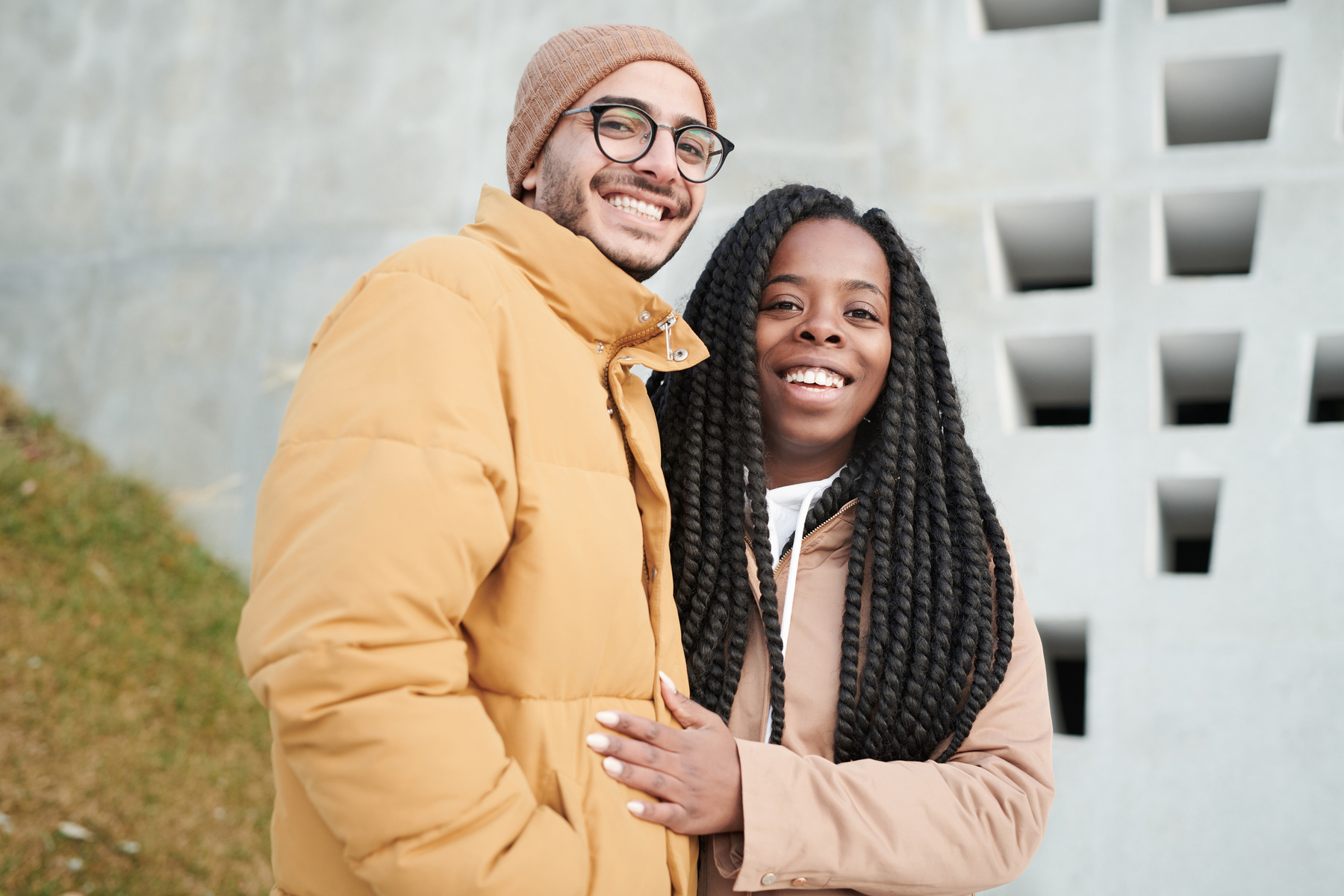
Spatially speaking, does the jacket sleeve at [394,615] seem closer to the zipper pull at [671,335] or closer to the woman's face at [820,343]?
the zipper pull at [671,335]

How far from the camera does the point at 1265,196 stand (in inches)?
169

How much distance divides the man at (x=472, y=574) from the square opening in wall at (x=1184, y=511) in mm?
3327

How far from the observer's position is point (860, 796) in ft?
5.30

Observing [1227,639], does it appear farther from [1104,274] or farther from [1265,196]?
[1265,196]

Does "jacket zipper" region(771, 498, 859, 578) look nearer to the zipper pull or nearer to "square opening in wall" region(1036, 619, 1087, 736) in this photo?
the zipper pull

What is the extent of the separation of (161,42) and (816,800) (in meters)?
6.38

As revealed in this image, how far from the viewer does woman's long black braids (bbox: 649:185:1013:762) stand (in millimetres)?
1789

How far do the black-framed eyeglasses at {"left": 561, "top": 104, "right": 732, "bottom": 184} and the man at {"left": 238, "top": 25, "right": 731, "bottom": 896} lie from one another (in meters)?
0.12

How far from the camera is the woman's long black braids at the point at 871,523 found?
70.4 inches

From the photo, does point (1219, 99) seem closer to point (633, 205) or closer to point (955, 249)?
point (955, 249)

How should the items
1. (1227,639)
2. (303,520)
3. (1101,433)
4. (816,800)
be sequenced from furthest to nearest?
(1101,433) → (1227,639) → (816,800) → (303,520)

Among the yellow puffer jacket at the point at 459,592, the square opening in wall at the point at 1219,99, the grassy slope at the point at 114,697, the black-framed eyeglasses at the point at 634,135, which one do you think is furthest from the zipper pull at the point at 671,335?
the square opening in wall at the point at 1219,99

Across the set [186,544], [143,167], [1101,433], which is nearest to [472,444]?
[1101,433]

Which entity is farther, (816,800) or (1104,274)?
(1104,274)
